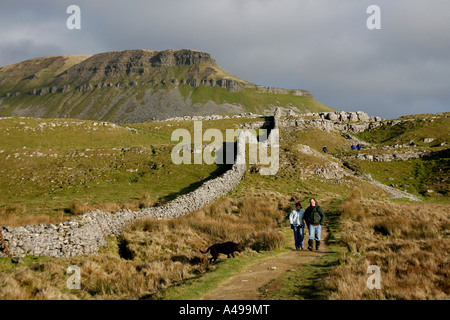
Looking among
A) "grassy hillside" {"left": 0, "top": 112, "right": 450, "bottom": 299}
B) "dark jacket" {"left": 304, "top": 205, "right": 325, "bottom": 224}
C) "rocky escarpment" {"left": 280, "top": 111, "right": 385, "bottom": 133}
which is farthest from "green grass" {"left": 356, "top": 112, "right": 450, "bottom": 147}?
"dark jacket" {"left": 304, "top": 205, "right": 325, "bottom": 224}

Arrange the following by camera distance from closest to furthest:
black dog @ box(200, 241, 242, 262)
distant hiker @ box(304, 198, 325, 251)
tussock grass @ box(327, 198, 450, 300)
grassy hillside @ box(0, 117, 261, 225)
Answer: tussock grass @ box(327, 198, 450, 300), black dog @ box(200, 241, 242, 262), distant hiker @ box(304, 198, 325, 251), grassy hillside @ box(0, 117, 261, 225)

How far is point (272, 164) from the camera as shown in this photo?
148ft

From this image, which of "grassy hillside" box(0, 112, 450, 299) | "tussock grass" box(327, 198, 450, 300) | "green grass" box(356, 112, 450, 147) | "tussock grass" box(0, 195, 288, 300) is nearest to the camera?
"tussock grass" box(327, 198, 450, 300)

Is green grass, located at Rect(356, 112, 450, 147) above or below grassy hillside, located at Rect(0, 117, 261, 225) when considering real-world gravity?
above

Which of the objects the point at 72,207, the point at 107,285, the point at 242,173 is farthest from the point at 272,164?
the point at 107,285

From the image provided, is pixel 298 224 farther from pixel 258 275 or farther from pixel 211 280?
pixel 211 280

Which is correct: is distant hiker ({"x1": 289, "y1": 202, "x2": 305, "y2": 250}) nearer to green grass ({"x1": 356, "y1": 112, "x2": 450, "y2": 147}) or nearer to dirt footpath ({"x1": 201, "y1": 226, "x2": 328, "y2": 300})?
dirt footpath ({"x1": 201, "y1": 226, "x2": 328, "y2": 300})

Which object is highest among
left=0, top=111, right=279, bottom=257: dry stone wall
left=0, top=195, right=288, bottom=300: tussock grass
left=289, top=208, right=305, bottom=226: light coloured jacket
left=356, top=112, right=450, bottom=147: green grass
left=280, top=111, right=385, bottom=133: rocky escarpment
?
left=280, top=111, right=385, bottom=133: rocky escarpment

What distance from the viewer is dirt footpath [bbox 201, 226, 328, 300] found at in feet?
27.7

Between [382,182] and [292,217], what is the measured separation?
38533mm

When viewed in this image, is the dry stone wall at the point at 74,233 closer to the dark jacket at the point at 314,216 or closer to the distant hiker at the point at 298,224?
the distant hiker at the point at 298,224

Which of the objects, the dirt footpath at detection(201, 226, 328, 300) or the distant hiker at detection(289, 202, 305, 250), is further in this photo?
the distant hiker at detection(289, 202, 305, 250)

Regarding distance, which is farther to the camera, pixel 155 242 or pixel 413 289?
pixel 155 242

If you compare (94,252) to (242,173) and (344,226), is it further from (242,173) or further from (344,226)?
(242,173)
